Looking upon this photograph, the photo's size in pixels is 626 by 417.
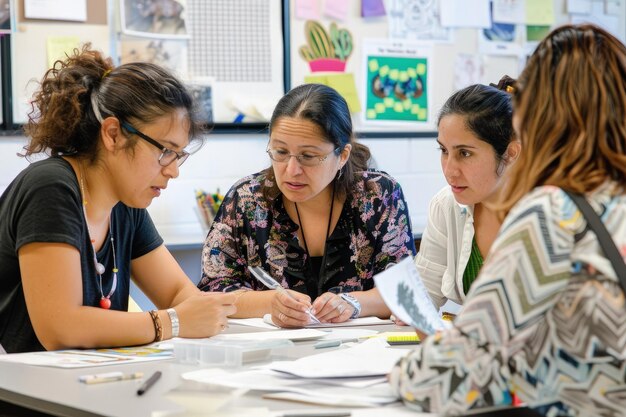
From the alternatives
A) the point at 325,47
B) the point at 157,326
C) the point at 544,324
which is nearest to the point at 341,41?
the point at 325,47

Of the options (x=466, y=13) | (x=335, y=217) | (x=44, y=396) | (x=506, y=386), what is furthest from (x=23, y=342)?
(x=466, y=13)

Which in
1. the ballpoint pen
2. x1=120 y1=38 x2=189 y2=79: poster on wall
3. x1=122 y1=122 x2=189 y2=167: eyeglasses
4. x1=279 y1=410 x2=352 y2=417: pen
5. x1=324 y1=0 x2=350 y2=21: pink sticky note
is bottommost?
the ballpoint pen

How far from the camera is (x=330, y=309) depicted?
2.17m

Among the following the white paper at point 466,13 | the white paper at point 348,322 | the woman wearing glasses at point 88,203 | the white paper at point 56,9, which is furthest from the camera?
the white paper at point 466,13

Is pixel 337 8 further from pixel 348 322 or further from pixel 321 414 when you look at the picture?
pixel 321 414

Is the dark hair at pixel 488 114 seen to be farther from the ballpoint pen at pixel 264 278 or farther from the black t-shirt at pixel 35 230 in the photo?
the black t-shirt at pixel 35 230

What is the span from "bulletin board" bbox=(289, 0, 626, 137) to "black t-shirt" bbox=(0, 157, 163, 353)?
78.8 inches

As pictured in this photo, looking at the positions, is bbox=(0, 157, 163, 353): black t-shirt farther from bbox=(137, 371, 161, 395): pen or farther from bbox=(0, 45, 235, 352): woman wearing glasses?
bbox=(137, 371, 161, 395): pen

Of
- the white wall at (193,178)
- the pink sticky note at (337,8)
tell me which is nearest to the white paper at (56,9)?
the white wall at (193,178)

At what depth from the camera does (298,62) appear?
385 cm

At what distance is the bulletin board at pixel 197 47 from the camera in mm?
3309

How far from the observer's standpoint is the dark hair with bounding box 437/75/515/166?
230 cm

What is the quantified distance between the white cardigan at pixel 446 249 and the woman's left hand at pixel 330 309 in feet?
1.03

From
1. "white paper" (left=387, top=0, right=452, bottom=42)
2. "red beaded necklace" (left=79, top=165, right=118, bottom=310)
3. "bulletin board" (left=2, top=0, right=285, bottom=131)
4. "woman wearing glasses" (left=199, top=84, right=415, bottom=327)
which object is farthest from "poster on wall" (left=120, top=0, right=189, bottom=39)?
"red beaded necklace" (left=79, top=165, right=118, bottom=310)
